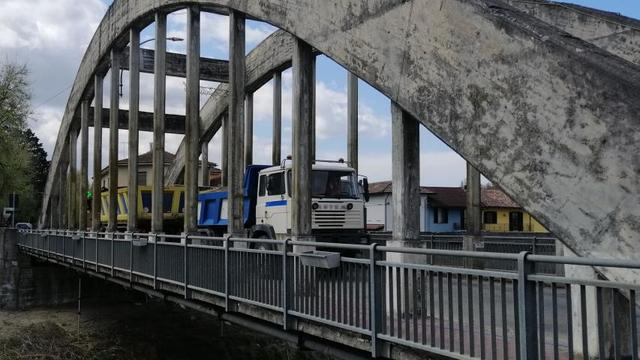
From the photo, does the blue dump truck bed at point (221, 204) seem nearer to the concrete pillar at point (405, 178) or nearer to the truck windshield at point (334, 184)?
the truck windshield at point (334, 184)

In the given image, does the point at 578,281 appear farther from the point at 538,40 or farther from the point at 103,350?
the point at 103,350

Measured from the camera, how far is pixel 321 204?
1364 centimetres

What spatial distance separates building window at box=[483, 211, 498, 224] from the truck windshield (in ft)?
118

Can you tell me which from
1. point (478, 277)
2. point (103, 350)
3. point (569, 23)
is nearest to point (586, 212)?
point (478, 277)

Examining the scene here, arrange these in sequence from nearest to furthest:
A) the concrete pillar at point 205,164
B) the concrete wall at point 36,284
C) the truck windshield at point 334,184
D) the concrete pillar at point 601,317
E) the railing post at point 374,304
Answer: the concrete pillar at point 601,317 < the railing post at point 374,304 < the truck windshield at point 334,184 < the concrete wall at point 36,284 < the concrete pillar at point 205,164

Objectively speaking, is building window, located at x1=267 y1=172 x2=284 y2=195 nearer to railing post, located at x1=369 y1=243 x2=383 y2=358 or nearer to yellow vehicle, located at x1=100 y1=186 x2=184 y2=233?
railing post, located at x1=369 y1=243 x2=383 y2=358

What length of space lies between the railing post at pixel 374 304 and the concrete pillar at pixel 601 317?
176 cm

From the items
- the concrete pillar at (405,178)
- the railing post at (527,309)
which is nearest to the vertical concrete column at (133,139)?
the concrete pillar at (405,178)

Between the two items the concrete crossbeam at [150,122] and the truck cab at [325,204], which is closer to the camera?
the truck cab at [325,204]

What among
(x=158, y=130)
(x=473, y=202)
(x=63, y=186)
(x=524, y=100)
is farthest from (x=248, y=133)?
(x=524, y=100)

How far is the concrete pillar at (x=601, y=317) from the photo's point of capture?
4156 millimetres

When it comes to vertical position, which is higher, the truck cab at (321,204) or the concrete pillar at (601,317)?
the truck cab at (321,204)

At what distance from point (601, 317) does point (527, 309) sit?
1.86ft

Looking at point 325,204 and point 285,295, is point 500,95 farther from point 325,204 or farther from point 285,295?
point 325,204
